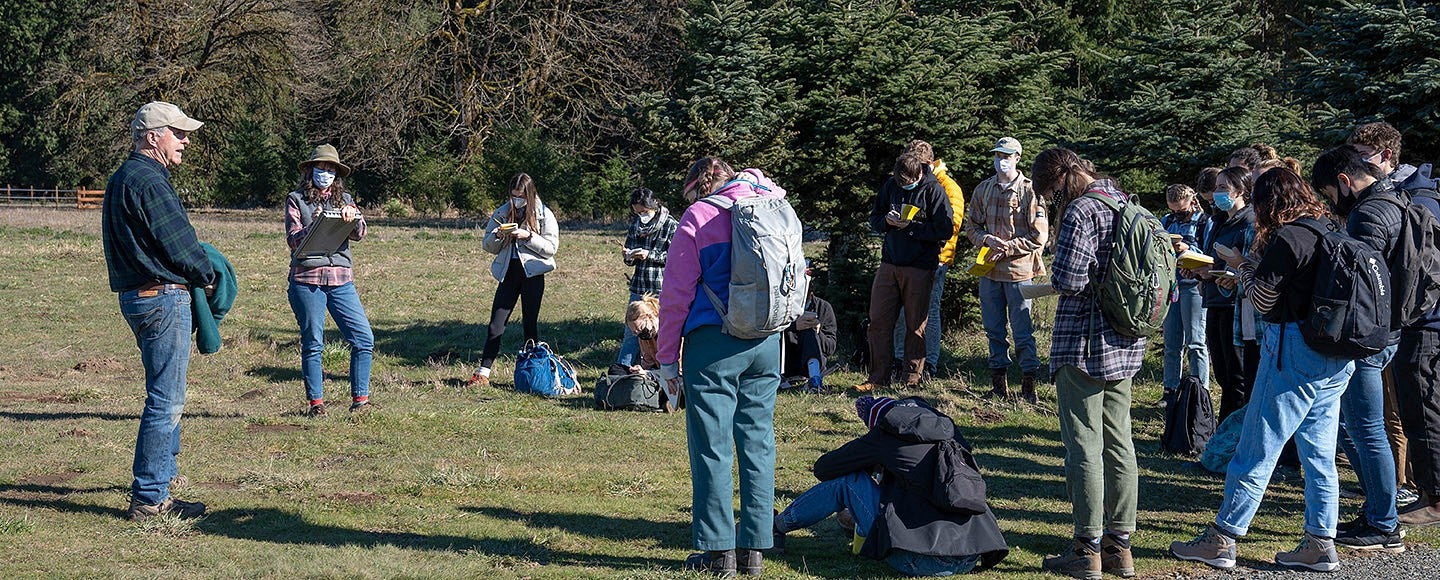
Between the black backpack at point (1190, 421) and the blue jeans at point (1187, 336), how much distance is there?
83 cm

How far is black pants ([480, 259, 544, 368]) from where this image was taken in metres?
11.0

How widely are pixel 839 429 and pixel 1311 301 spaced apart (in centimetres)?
407

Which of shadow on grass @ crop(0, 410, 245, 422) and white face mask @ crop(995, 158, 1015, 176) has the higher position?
white face mask @ crop(995, 158, 1015, 176)

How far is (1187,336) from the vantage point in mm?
9352

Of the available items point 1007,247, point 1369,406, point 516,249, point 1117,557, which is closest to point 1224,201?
point 1007,247

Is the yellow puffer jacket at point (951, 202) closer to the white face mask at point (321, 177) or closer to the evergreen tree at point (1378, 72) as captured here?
the evergreen tree at point (1378, 72)

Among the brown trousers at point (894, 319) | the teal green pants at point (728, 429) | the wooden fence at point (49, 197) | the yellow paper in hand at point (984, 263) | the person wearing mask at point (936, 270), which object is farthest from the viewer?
the wooden fence at point (49, 197)

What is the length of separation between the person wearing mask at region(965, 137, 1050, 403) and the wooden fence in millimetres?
38185

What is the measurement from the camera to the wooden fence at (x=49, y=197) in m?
43.6

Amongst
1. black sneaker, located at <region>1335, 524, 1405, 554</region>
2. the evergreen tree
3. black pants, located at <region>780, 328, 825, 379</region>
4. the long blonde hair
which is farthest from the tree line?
black sneaker, located at <region>1335, 524, 1405, 554</region>

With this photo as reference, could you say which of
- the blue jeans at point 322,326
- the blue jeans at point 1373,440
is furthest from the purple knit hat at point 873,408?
the blue jeans at point 322,326

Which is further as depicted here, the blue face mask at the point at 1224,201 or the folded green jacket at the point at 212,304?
the blue face mask at the point at 1224,201

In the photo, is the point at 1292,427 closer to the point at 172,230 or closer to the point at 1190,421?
the point at 1190,421

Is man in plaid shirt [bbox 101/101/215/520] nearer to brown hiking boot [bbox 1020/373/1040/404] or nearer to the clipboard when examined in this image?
the clipboard
